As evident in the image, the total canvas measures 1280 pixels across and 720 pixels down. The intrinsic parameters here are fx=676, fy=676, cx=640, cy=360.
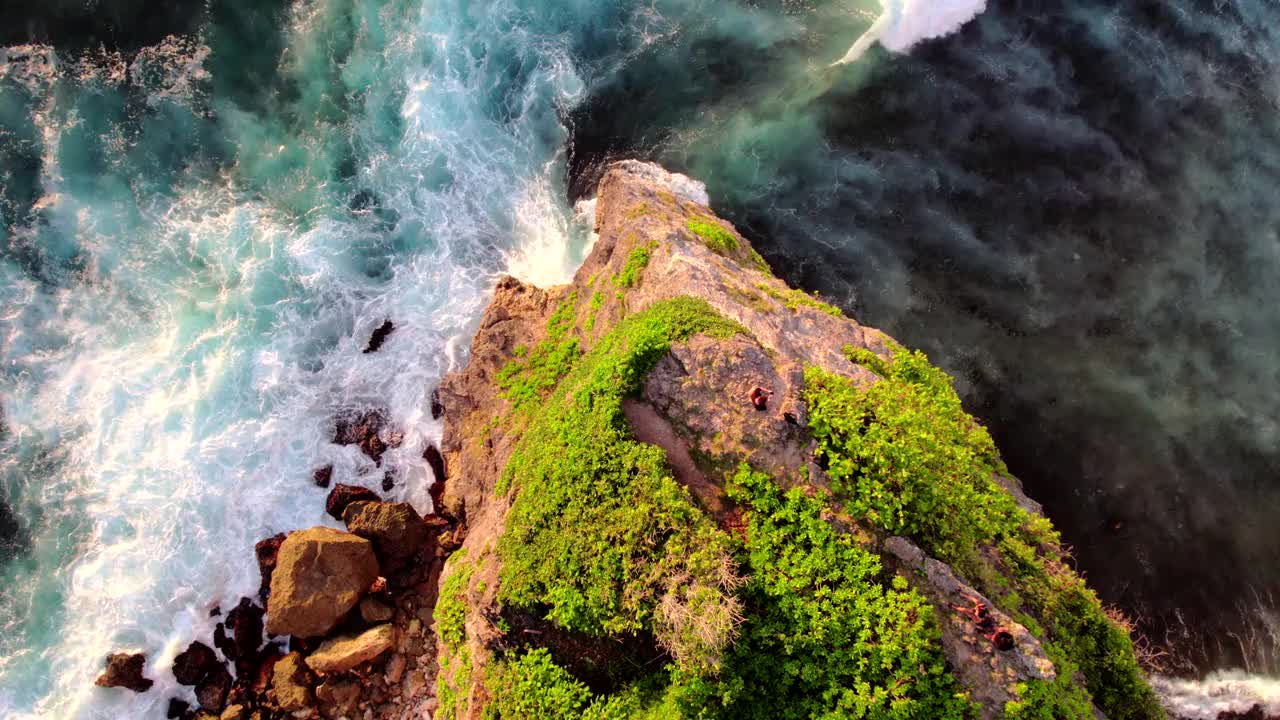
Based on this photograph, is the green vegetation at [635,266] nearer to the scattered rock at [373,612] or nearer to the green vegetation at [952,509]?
the green vegetation at [952,509]

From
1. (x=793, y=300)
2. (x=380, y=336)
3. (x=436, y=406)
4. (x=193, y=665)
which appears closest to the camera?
(x=793, y=300)

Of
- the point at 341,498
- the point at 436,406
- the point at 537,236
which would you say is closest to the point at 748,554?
the point at 436,406

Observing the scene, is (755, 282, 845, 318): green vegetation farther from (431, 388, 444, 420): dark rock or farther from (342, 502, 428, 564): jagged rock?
(342, 502, 428, 564): jagged rock

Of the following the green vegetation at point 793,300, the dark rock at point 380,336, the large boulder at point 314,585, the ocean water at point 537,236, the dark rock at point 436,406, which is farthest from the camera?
the dark rock at point 380,336

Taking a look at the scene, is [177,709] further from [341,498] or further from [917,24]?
[917,24]

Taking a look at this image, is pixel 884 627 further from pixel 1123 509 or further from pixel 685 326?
pixel 1123 509

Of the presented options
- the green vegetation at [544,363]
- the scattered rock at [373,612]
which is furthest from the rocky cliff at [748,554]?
the scattered rock at [373,612]

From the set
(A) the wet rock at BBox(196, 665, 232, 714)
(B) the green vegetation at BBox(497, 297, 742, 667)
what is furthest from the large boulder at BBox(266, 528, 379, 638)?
(B) the green vegetation at BBox(497, 297, 742, 667)

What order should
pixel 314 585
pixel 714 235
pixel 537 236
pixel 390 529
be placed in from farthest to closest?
pixel 537 236 → pixel 390 529 → pixel 314 585 → pixel 714 235
